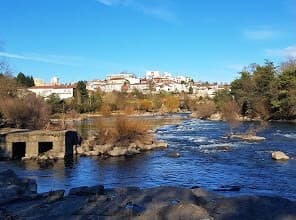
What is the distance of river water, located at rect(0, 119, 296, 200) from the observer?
2219 centimetres

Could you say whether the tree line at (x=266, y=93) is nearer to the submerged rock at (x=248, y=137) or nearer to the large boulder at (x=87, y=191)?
the submerged rock at (x=248, y=137)

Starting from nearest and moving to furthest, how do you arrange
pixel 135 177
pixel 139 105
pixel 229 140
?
pixel 135 177 < pixel 229 140 < pixel 139 105

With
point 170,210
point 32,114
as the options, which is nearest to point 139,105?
point 32,114

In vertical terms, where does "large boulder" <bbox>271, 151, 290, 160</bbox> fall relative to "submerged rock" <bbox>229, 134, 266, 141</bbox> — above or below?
below

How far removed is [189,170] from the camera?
86.8 ft

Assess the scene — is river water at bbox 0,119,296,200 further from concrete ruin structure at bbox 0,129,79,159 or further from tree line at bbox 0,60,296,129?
tree line at bbox 0,60,296,129

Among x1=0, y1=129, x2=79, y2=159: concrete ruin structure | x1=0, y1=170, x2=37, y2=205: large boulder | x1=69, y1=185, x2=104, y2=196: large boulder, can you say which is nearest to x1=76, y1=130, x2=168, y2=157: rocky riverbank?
x1=0, y1=129, x2=79, y2=159: concrete ruin structure

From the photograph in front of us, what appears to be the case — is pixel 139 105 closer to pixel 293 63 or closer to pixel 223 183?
pixel 293 63

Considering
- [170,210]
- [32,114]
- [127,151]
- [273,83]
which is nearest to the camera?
[170,210]

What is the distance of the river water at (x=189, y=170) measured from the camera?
72.8 feet

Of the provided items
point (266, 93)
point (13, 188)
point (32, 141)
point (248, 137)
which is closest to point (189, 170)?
point (13, 188)

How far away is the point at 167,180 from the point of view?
23.5 m

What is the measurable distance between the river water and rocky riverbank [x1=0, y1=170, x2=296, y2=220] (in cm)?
444

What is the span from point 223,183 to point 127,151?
13192mm
